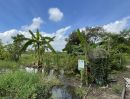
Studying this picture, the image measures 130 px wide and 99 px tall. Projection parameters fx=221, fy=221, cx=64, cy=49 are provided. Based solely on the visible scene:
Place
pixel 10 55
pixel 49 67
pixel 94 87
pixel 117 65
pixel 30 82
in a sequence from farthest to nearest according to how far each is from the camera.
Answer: pixel 10 55 < pixel 49 67 < pixel 117 65 < pixel 94 87 < pixel 30 82

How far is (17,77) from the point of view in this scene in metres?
8.69

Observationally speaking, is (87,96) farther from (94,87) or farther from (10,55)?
(10,55)

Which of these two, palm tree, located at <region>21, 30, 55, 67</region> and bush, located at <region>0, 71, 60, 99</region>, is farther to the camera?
palm tree, located at <region>21, 30, 55, 67</region>

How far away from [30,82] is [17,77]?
0.61 m

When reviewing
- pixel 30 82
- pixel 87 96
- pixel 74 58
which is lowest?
pixel 87 96

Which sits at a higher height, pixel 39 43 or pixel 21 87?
pixel 39 43

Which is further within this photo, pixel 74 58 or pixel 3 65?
pixel 3 65

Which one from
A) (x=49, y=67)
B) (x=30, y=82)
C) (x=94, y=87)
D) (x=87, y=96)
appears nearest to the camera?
(x=30, y=82)

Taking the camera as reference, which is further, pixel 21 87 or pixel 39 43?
pixel 39 43

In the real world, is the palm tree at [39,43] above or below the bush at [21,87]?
above

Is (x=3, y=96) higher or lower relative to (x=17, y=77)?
lower

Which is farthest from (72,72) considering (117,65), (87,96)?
(87,96)

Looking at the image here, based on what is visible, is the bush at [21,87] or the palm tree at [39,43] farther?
the palm tree at [39,43]

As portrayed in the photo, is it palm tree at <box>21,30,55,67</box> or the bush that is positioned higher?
palm tree at <box>21,30,55,67</box>
